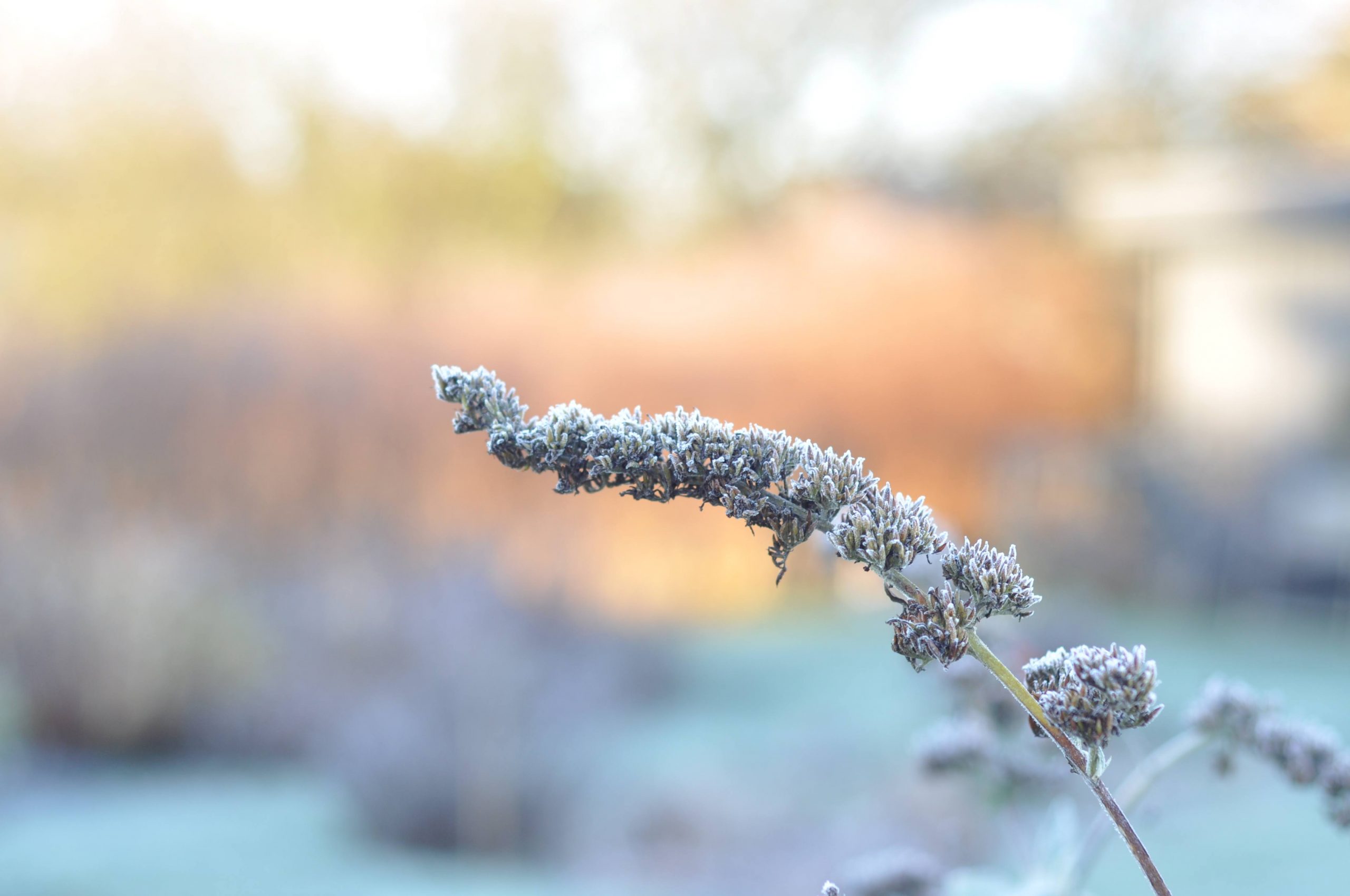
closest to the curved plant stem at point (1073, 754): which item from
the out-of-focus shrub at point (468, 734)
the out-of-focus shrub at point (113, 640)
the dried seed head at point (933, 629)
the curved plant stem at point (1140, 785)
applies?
the dried seed head at point (933, 629)

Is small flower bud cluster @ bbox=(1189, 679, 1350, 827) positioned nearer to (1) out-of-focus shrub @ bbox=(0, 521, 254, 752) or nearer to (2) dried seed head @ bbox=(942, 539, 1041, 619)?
(2) dried seed head @ bbox=(942, 539, 1041, 619)

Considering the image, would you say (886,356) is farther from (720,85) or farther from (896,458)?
(720,85)

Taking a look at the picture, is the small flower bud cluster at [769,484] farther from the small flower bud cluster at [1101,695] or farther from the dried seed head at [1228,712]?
the dried seed head at [1228,712]

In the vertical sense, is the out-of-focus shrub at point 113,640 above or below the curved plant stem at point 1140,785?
above

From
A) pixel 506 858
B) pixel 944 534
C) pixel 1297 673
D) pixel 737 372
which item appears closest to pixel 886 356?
pixel 737 372

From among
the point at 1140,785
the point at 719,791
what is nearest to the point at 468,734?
the point at 719,791
